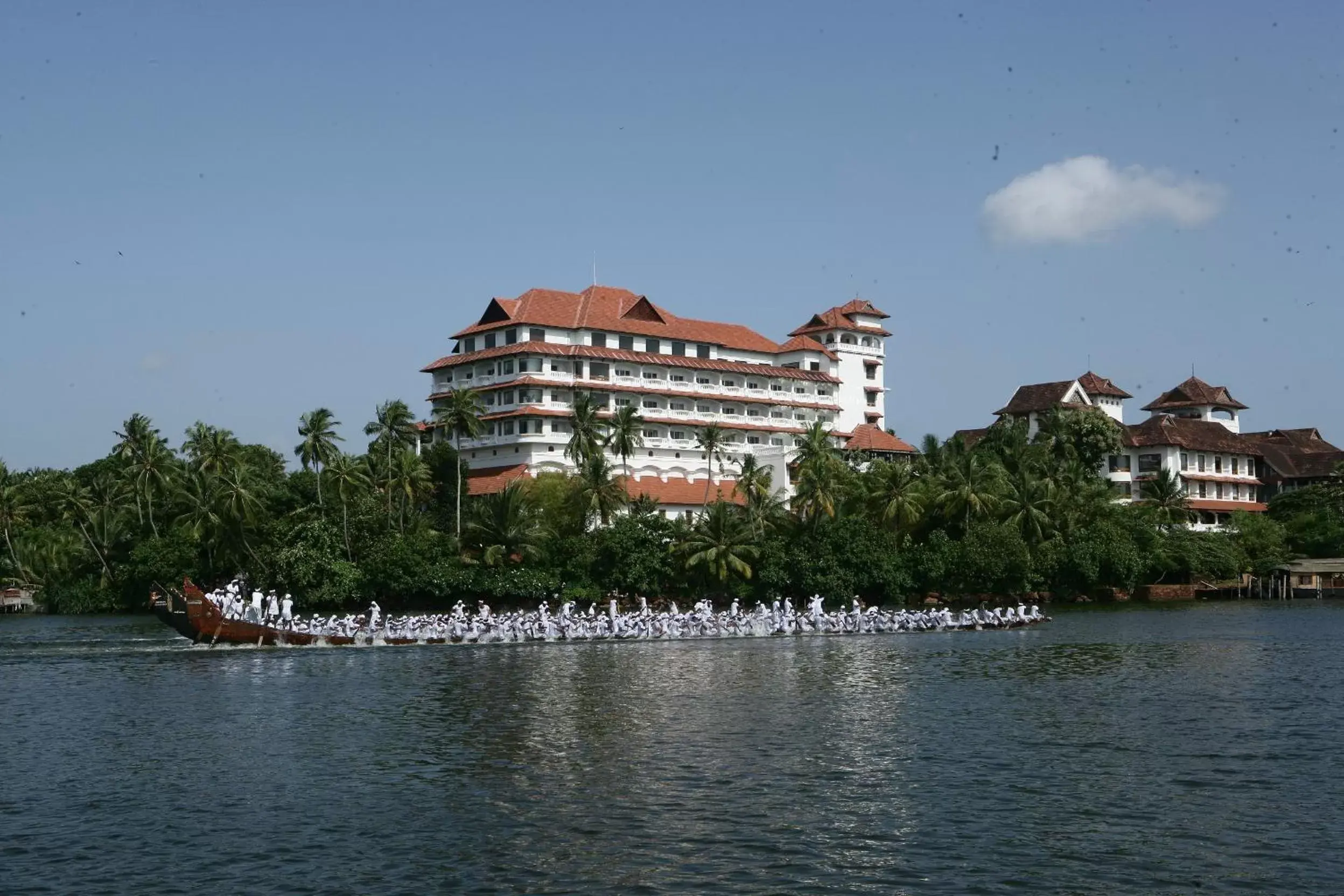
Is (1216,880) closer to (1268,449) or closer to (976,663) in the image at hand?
(976,663)

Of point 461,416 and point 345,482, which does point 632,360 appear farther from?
point 345,482

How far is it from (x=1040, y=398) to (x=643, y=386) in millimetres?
48916

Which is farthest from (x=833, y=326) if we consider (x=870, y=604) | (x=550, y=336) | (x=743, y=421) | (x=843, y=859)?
(x=843, y=859)

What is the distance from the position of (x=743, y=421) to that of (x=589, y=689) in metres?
68.0

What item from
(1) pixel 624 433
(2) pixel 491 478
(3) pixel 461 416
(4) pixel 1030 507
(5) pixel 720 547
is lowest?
(5) pixel 720 547

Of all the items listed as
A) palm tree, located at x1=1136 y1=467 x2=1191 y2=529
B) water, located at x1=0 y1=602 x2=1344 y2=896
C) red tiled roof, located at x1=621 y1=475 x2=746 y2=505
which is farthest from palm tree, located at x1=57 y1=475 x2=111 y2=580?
palm tree, located at x1=1136 y1=467 x2=1191 y2=529

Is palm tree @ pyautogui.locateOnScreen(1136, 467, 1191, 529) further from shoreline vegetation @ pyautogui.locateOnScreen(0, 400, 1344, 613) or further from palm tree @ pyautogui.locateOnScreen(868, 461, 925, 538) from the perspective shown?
palm tree @ pyautogui.locateOnScreen(868, 461, 925, 538)

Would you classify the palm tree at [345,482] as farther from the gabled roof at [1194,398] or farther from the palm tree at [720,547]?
the gabled roof at [1194,398]

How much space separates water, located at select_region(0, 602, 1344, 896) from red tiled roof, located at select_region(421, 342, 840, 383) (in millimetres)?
51194

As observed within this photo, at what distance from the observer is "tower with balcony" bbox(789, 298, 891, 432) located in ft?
407

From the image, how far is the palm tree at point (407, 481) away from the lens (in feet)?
292

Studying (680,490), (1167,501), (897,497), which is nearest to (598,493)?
(680,490)

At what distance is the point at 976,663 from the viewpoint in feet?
170

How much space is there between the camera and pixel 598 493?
84062 mm
